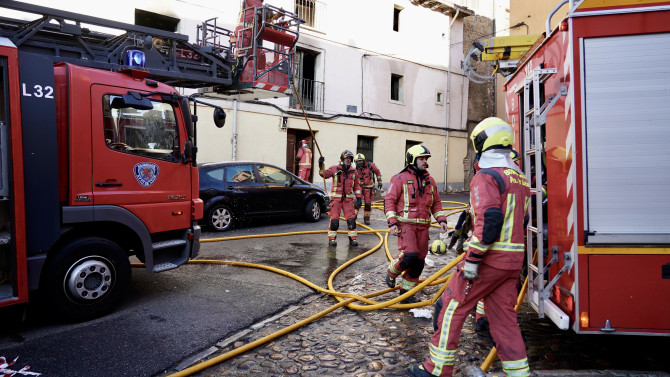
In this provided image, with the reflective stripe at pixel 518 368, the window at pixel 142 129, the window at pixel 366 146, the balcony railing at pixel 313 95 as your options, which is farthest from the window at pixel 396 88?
the reflective stripe at pixel 518 368

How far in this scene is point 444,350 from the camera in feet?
10.1

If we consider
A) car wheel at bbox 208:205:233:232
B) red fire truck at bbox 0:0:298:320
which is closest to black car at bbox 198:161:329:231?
car wheel at bbox 208:205:233:232

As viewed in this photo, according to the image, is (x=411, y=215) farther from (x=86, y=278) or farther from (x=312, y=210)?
(x=312, y=210)

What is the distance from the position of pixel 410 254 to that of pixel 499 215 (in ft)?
7.16

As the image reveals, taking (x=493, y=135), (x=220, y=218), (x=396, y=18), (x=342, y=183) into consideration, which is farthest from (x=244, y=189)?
(x=396, y=18)

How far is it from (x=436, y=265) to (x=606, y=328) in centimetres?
400

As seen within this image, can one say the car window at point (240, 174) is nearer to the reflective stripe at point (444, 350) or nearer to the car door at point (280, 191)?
the car door at point (280, 191)

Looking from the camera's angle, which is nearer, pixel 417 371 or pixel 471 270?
pixel 471 270

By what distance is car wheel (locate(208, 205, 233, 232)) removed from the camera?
9.39 m

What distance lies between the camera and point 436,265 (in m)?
7.09

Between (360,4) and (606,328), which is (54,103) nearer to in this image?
(606,328)

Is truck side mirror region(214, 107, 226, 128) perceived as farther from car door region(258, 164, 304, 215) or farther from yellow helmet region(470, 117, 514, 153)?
car door region(258, 164, 304, 215)

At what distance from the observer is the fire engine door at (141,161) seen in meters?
4.52

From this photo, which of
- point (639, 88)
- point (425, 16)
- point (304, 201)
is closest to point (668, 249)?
point (639, 88)
